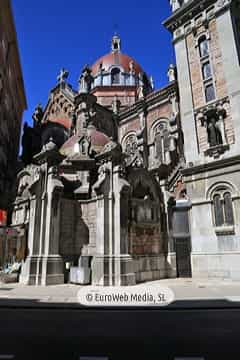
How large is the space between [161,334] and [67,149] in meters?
16.9

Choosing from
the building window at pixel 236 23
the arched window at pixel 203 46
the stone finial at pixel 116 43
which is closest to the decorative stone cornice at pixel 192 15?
the building window at pixel 236 23

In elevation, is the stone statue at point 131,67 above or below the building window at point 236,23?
above

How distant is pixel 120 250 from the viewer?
1209 centimetres

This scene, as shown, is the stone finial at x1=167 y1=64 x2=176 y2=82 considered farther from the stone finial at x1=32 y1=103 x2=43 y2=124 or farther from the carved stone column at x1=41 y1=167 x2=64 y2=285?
the carved stone column at x1=41 y1=167 x2=64 y2=285

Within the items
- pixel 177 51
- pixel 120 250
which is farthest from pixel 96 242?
pixel 177 51

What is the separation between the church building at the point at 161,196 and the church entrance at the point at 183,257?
64mm

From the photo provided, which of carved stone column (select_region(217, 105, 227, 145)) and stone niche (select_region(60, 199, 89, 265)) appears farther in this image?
carved stone column (select_region(217, 105, 227, 145))

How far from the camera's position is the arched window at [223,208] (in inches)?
615

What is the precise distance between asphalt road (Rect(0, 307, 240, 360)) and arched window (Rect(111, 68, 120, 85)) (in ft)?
139

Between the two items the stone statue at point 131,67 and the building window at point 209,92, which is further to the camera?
the stone statue at point 131,67

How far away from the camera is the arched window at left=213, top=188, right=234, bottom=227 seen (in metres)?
15.6

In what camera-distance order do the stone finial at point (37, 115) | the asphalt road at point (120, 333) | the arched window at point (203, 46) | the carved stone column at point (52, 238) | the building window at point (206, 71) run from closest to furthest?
the asphalt road at point (120, 333) < the carved stone column at point (52, 238) < the building window at point (206, 71) < the arched window at point (203, 46) < the stone finial at point (37, 115)

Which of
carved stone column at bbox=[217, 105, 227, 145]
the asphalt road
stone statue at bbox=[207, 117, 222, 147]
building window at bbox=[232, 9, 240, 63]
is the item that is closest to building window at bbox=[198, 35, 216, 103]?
carved stone column at bbox=[217, 105, 227, 145]

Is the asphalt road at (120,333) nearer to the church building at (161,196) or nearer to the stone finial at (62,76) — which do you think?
the church building at (161,196)
